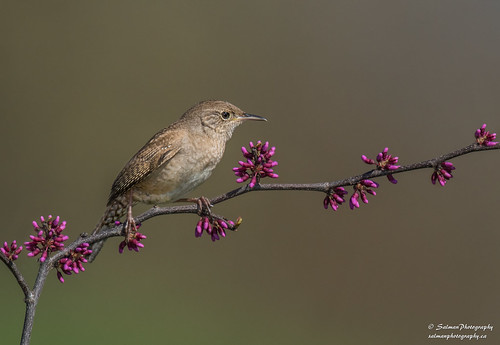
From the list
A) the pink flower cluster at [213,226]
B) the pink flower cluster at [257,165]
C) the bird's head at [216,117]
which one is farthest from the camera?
the bird's head at [216,117]

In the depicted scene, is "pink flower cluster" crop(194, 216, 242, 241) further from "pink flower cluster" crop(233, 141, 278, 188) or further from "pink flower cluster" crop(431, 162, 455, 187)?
"pink flower cluster" crop(431, 162, 455, 187)

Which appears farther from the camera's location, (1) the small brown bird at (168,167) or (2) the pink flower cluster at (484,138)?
(1) the small brown bird at (168,167)

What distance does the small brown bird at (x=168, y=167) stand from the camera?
4.29 meters

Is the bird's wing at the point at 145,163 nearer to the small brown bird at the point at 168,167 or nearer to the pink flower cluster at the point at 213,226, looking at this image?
the small brown bird at the point at 168,167

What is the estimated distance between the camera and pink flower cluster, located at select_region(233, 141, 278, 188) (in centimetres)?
308

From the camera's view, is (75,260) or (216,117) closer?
(75,260)

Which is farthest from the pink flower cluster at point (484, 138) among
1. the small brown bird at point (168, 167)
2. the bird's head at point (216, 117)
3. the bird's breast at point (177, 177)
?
the bird's breast at point (177, 177)

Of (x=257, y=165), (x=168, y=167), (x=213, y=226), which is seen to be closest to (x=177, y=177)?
(x=168, y=167)

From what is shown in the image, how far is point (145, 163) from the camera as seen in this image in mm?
4332

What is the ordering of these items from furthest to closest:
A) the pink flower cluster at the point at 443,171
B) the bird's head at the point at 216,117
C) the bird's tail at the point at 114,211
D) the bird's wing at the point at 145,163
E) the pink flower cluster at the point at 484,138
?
the bird's head at the point at 216,117 < the bird's tail at the point at 114,211 < the bird's wing at the point at 145,163 < the pink flower cluster at the point at 443,171 < the pink flower cluster at the point at 484,138

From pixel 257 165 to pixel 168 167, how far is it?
4.44ft

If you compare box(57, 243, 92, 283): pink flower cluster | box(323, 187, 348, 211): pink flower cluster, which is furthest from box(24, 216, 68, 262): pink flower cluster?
box(323, 187, 348, 211): pink flower cluster

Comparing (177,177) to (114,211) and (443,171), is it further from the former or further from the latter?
(443,171)

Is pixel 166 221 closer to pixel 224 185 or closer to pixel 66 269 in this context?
pixel 224 185
